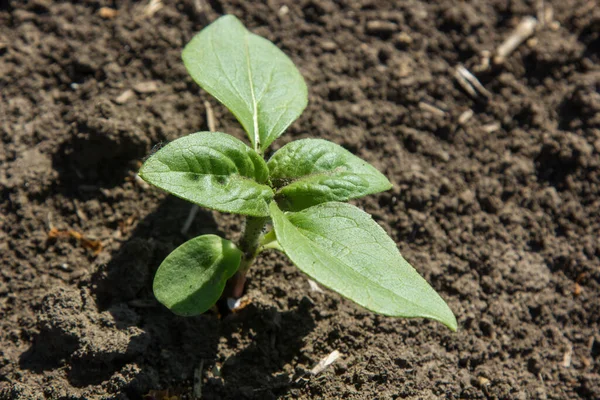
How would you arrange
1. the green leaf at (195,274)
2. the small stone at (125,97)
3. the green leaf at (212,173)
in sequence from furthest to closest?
the small stone at (125,97)
the green leaf at (195,274)
the green leaf at (212,173)

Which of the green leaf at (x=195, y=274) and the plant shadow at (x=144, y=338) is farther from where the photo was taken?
the plant shadow at (x=144, y=338)

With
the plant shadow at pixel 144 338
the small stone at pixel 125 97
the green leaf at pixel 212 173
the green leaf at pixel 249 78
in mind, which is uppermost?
the green leaf at pixel 249 78

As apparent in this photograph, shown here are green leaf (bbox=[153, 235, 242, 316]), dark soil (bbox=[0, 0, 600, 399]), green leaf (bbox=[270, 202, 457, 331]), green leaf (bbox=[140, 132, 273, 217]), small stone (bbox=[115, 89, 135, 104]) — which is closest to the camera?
green leaf (bbox=[270, 202, 457, 331])

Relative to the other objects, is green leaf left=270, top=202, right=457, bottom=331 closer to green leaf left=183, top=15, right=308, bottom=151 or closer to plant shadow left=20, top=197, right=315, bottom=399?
green leaf left=183, top=15, right=308, bottom=151

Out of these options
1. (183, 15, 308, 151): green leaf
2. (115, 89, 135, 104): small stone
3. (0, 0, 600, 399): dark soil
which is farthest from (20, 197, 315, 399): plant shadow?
(115, 89, 135, 104): small stone

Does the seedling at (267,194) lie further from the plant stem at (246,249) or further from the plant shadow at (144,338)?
the plant shadow at (144,338)

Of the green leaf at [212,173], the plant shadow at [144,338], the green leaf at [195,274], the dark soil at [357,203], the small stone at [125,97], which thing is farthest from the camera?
the small stone at [125,97]

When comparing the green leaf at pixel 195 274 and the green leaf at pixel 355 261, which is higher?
the green leaf at pixel 355 261

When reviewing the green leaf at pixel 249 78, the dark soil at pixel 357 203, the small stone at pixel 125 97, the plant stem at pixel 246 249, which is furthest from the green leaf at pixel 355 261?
the small stone at pixel 125 97
